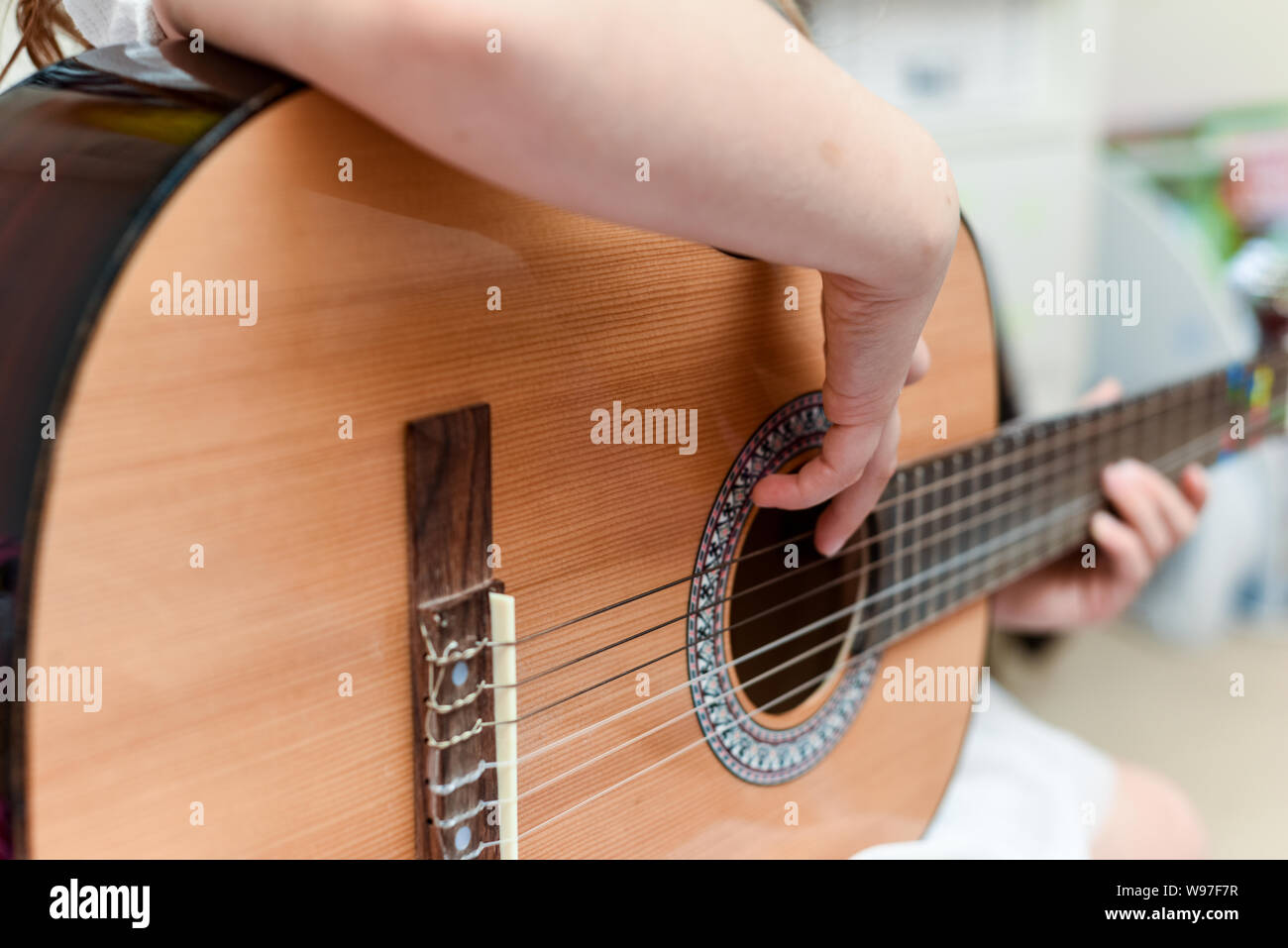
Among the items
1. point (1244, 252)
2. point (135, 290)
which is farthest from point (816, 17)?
point (1244, 252)

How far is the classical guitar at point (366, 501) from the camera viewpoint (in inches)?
13.2

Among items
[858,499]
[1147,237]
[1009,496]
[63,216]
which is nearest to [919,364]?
[858,499]

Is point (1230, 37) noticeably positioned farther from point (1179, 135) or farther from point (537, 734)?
point (537, 734)

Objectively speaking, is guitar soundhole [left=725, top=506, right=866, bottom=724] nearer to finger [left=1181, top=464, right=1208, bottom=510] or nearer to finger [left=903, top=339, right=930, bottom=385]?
finger [left=903, top=339, right=930, bottom=385]

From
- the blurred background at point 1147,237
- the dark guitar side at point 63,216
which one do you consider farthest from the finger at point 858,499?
the blurred background at point 1147,237

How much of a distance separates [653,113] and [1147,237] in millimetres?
1371

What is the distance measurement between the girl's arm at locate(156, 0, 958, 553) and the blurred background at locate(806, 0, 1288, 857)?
0.99 m

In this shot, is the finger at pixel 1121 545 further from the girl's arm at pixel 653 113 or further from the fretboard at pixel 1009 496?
the girl's arm at pixel 653 113

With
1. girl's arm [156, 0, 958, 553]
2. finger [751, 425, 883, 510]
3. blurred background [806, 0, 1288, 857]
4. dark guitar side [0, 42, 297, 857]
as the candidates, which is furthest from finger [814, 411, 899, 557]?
blurred background [806, 0, 1288, 857]

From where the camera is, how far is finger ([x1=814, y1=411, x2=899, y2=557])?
562mm

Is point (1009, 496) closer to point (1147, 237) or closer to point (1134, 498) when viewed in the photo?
point (1134, 498)

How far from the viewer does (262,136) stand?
36cm

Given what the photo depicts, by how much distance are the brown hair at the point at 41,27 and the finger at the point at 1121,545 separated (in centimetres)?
88

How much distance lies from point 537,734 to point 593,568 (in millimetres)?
87
